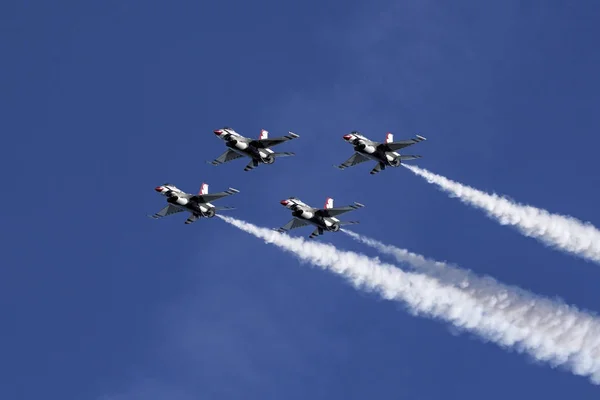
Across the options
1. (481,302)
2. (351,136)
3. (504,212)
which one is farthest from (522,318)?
(351,136)

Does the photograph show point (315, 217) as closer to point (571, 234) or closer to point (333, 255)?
point (333, 255)

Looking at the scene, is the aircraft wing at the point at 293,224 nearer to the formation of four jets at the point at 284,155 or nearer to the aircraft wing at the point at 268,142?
the formation of four jets at the point at 284,155

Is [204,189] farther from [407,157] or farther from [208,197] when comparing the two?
[407,157]

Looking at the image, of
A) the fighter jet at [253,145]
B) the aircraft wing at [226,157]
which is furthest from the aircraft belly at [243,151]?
the aircraft wing at [226,157]

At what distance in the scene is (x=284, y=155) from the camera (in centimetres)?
15200

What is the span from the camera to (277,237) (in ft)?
522

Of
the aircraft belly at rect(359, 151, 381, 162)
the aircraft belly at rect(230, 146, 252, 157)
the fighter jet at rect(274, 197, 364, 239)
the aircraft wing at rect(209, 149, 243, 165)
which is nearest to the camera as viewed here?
the fighter jet at rect(274, 197, 364, 239)

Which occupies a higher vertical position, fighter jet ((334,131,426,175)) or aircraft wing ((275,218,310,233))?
fighter jet ((334,131,426,175))

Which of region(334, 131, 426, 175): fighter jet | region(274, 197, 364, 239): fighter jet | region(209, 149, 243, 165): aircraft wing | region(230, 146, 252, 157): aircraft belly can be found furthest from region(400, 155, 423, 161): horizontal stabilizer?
region(209, 149, 243, 165): aircraft wing

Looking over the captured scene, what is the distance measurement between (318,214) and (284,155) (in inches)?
328

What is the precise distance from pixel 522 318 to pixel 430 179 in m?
21.2

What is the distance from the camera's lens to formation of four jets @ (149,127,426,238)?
149000 mm

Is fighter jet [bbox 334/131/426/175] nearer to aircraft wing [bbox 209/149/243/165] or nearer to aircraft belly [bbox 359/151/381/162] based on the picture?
aircraft belly [bbox 359/151/381/162]

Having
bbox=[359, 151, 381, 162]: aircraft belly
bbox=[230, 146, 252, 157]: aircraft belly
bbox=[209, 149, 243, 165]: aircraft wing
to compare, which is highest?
bbox=[359, 151, 381, 162]: aircraft belly
